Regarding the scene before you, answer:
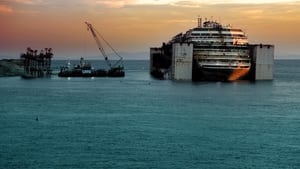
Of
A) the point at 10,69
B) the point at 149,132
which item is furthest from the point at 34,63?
the point at 149,132

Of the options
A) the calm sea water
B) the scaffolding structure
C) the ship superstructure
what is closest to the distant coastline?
the scaffolding structure

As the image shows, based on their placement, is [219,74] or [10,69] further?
[10,69]

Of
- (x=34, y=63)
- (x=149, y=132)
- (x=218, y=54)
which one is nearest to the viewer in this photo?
(x=149, y=132)

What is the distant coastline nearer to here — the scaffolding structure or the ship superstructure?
the scaffolding structure

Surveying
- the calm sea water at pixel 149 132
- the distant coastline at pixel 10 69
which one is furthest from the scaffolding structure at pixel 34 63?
the calm sea water at pixel 149 132

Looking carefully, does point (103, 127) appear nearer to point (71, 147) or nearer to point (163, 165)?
point (71, 147)

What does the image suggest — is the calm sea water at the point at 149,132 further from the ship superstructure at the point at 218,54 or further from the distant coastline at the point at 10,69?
the distant coastline at the point at 10,69

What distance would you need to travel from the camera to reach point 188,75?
110 metres

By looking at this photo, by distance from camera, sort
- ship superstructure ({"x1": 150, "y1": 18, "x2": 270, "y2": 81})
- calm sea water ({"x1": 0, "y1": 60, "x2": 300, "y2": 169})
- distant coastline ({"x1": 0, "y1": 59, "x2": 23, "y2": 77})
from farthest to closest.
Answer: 1. distant coastline ({"x1": 0, "y1": 59, "x2": 23, "y2": 77})
2. ship superstructure ({"x1": 150, "y1": 18, "x2": 270, "y2": 81})
3. calm sea water ({"x1": 0, "y1": 60, "x2": 300, "y2": 169})

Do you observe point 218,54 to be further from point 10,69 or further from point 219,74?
point 10,69

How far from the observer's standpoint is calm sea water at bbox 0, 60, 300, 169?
37781mm

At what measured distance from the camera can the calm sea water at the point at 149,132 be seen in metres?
37.8

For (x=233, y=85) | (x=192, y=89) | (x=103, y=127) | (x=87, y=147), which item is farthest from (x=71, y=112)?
(x=233, y=85)

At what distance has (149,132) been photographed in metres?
48.3
